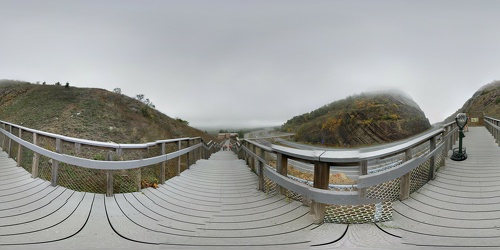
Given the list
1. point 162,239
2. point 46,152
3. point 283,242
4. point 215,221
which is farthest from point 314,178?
point 46,152

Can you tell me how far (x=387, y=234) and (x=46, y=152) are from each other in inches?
223

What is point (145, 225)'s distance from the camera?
3355 mm

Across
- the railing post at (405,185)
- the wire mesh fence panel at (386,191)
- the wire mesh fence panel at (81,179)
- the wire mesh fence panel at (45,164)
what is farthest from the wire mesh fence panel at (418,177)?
Result: the wire mesh fence panel at (45,164)

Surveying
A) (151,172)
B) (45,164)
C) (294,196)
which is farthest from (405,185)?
(45,164)

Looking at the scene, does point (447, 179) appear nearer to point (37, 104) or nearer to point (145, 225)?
point (145, 225)

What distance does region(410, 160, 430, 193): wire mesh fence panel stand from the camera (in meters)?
4.32

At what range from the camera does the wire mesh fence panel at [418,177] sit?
4.32 meters

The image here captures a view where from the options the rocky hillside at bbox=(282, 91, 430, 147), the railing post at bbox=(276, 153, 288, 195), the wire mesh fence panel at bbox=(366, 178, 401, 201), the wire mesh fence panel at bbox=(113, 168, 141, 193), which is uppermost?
the rocky hillside at bbox=(282, 91, 430, 147)

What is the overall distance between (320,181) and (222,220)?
1.51 metres

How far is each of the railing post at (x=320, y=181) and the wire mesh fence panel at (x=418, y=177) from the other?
2225mm

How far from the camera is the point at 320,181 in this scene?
9.98 ft

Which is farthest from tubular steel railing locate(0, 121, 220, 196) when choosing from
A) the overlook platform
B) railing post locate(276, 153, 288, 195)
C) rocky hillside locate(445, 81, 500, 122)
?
rocky hillside locate(445, 81, 500, 122)

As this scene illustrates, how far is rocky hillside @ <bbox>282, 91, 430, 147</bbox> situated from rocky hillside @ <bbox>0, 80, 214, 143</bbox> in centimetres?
1060

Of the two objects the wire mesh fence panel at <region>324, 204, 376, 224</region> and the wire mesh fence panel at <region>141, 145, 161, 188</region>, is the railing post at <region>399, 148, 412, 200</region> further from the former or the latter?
the wire mesh fence panel at <region>141, 145, 161, 188</region>
